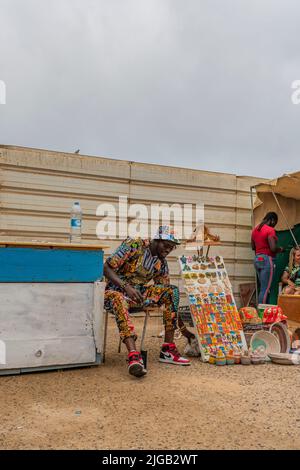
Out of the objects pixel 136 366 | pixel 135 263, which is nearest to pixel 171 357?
pixel 136 366

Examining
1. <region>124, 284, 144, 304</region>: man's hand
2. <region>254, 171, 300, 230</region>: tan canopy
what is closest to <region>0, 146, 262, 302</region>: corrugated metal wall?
<region>254, 171, 300, 230</region>: tan canopy

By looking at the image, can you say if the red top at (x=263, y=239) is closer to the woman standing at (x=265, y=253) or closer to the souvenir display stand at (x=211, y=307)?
the woman standing at (x=265, y=253)

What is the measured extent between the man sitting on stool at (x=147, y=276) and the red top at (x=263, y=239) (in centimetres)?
328

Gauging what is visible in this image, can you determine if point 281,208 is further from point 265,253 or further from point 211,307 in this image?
point 211,307

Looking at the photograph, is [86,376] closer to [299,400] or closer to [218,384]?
[218,384]

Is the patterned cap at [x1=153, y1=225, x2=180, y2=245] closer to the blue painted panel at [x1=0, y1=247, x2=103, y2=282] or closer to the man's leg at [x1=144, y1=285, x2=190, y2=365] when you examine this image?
the man's leg at [x1=144, y1=285, x2=190, y2=365]

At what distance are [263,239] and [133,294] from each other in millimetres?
3807

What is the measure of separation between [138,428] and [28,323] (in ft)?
4.82

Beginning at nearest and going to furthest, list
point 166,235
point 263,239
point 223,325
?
point 166,235 < point 223,325 < point 263,239

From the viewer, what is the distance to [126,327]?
152 inches

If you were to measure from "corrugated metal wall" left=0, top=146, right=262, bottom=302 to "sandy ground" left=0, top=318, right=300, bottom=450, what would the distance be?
11.5 ft

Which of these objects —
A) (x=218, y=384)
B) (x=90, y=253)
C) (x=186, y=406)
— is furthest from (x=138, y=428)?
(x=90, y=253)

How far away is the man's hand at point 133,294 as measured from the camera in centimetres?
406
